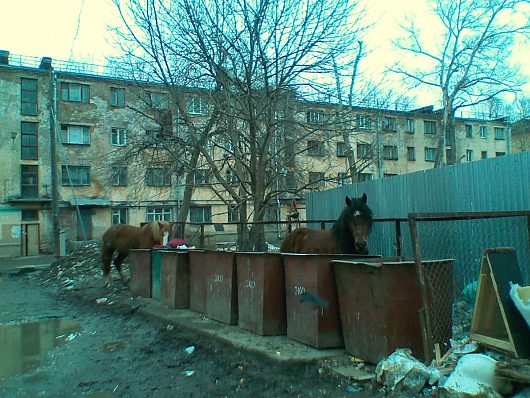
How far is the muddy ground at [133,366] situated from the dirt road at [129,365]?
0.01m

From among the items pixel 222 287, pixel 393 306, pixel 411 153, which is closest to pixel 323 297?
pixel 393 306

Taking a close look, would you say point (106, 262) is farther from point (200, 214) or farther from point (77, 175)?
point (200, 214)

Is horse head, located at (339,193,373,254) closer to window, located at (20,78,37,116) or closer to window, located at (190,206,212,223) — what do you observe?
window, located at (190,206,212,223)

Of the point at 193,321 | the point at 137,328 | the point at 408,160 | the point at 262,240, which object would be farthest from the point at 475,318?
the point at 408,160

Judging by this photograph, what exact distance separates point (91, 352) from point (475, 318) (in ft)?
17.9

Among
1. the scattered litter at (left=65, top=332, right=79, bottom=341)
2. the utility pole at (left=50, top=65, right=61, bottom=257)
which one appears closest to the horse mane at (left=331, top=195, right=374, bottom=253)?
the scattered litter at (left=65, top=332, right=79, bottom=341)

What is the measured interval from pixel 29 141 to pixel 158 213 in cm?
1036

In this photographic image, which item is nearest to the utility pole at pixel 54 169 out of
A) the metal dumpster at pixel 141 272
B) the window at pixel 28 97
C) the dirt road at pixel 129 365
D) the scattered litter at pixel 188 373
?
the window at pixel 28 97

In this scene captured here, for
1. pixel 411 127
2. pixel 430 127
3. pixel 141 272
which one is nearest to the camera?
pixel 141 272

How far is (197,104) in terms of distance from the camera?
620 inches

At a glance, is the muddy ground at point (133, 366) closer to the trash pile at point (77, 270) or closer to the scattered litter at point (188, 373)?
the scattered litter at point (188, 373)

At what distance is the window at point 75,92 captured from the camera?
123 feet

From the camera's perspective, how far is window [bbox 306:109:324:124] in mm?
14648

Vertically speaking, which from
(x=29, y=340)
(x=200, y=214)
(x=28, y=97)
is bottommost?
(x=29, y=340)
